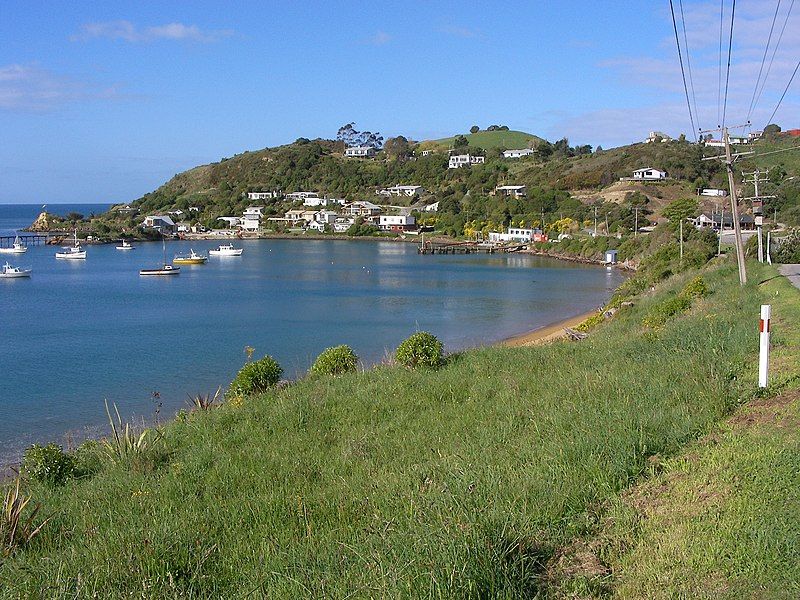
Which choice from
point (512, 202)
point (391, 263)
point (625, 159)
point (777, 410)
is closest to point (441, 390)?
point (777, 410)

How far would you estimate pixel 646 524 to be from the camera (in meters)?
4.98

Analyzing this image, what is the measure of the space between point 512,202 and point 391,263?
32.3 metres

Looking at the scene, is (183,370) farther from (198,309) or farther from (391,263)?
(391,263)

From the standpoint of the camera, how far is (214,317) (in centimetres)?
3772

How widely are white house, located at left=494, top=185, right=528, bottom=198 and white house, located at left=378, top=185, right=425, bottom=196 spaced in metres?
18.4

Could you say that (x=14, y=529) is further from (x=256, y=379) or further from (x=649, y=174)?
(x=649, y=174)

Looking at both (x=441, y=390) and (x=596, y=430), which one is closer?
(x=596, y=430)

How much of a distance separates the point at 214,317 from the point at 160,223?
274 ft

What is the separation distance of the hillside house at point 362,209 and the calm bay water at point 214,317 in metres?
37.6

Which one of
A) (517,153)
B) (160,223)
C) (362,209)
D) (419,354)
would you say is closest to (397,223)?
(362,209)

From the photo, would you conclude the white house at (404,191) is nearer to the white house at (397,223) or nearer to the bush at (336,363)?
the white house at (397,223)

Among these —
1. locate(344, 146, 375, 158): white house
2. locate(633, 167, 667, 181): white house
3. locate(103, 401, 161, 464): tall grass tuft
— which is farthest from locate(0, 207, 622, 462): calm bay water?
locate(344, 146, 375, 158): white house

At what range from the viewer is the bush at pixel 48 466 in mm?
8695

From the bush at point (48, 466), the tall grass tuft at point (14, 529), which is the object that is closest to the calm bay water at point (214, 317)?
the bush at point (48, 466)
